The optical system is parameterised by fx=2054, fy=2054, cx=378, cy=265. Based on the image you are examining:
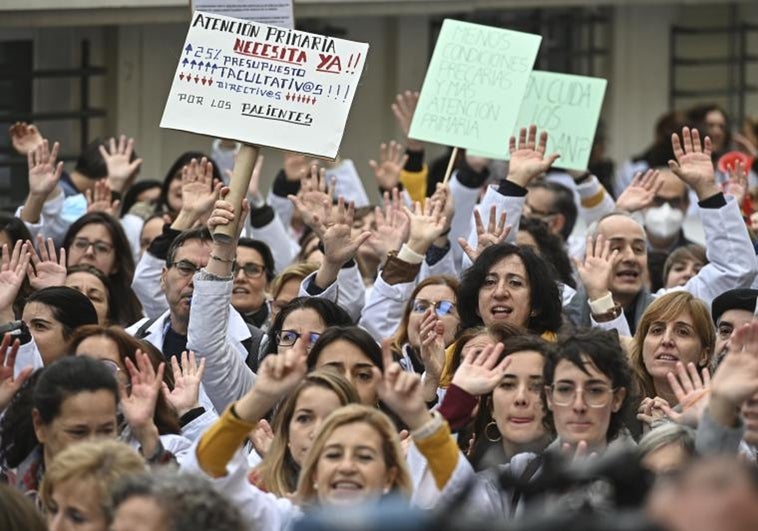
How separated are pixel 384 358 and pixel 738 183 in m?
4.28

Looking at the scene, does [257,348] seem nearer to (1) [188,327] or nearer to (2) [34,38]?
(1) [188,327]

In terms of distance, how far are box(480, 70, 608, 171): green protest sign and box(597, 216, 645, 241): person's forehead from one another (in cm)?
119

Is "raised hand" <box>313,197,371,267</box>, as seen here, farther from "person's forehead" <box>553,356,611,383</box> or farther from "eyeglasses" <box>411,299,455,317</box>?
"person's forehead" <box>553,356,611,383</box>

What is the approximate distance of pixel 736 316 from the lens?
779 centimetres

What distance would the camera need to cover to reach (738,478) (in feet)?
10.6

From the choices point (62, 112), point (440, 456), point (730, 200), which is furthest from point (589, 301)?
point (62, 112)

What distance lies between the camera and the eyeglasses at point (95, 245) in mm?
9430

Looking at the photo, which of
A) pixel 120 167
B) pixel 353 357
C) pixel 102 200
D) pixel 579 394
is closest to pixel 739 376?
pixel 579 394

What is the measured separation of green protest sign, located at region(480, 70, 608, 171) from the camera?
10.3 metres

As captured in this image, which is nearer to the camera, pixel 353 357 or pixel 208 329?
pixel 353 357

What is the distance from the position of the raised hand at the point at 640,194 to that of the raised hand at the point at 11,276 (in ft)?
10.8

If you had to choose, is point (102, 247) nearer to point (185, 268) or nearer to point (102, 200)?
point (102, 200)

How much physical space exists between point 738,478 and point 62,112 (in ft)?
37.1

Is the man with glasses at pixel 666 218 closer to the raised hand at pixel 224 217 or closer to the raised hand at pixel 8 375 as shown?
the raised hand at pixel 224 217
